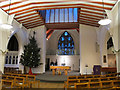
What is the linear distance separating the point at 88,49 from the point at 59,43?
665 centimetres

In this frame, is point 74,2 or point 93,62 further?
point 93,62

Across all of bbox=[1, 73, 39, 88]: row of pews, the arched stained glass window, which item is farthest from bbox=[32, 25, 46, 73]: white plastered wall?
bbox=[1, 73, 39, 88]: row of pews

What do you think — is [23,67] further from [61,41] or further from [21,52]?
[61,41]

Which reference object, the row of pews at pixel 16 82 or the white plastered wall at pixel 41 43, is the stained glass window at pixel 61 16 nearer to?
the white plastered wall at pixel 41 43

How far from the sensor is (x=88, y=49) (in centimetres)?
1077

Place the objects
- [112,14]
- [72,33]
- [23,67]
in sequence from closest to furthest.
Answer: [112,14] < [23,67] < [72,33]

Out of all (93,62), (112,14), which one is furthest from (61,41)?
(112,14)

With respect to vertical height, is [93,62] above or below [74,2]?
below

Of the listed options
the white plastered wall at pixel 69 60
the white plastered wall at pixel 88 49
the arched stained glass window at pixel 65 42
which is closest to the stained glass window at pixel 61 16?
the white plastered wall at pixel 88 49

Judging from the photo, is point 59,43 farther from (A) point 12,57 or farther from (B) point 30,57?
(B) point 30,57

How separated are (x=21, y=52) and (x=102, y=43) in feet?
25.4

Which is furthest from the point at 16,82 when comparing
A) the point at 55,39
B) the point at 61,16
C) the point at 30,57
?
the point at 55,39

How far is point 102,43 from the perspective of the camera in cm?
1002

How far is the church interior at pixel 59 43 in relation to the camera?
5156 mm
